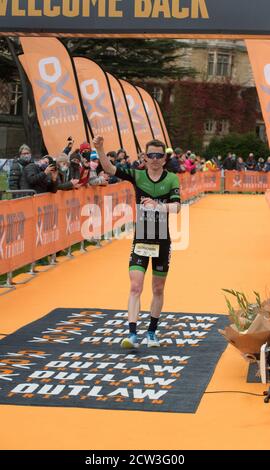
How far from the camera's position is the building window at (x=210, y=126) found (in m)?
88.1

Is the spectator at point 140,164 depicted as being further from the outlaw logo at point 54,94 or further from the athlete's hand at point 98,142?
the athlete's hand at point 98,142

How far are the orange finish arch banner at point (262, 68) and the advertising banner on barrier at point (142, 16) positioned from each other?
199 inches

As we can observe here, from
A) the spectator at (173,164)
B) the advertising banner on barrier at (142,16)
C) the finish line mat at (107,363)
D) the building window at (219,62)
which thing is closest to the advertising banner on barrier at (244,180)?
the spectator at (173,164)

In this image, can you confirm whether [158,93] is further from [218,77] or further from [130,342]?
[130,342]

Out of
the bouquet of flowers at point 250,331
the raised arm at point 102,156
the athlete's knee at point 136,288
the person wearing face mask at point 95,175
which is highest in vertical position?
the raised arm at point 102,156

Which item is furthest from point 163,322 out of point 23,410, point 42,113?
point 42,113

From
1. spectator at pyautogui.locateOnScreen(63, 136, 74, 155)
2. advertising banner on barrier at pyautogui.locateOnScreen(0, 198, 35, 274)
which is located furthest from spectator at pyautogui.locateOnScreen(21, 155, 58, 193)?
spectator at pyautogui.locateOnScreen(63, 136, 74, 155)

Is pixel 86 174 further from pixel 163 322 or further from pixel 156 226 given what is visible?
pixel 156 226

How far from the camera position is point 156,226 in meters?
9.70

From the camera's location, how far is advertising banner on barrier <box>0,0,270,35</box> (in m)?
12.5

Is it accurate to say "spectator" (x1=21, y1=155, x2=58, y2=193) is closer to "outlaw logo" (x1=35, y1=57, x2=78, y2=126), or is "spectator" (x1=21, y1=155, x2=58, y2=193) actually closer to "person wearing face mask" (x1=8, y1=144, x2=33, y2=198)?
"person wearing face mask" (x1=8, y1=144, x2=33, y2=198)

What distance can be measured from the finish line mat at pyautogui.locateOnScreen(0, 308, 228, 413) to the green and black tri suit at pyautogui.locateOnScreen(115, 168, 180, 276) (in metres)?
0.87

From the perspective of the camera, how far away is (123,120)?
3141 cm

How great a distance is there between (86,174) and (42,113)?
3816mm
